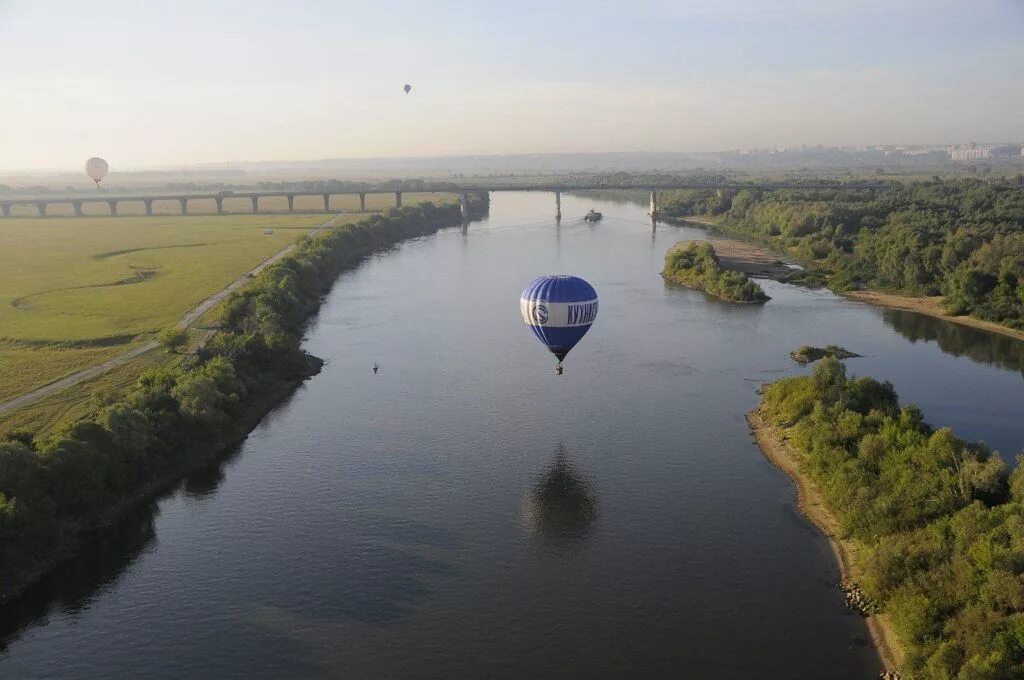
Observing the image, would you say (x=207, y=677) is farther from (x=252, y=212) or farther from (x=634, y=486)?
(x=252, y=212)

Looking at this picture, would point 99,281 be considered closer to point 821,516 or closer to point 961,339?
point 821,516

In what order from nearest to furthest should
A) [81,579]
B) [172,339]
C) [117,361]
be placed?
[81,579], [117,361], [172,339]

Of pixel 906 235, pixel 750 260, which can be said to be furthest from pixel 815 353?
pixel 750 260

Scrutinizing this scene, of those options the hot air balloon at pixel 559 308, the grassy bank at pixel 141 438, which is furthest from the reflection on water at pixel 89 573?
the hot air balloon at pixel 559 308

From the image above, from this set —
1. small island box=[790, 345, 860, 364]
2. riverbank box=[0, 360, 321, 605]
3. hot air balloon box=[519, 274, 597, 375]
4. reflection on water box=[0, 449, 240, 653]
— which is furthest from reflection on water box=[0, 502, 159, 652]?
small island box=[790, 345, 860, 364]

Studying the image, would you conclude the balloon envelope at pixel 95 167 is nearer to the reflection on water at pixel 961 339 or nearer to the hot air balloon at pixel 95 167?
the hot air balloon at pixel 95 167

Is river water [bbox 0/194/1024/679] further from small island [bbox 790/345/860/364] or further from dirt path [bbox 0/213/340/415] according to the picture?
dirt path [bbox 0/213/340/415]

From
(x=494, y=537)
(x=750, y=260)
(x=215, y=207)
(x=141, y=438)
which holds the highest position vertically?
(x=215, y=207)
